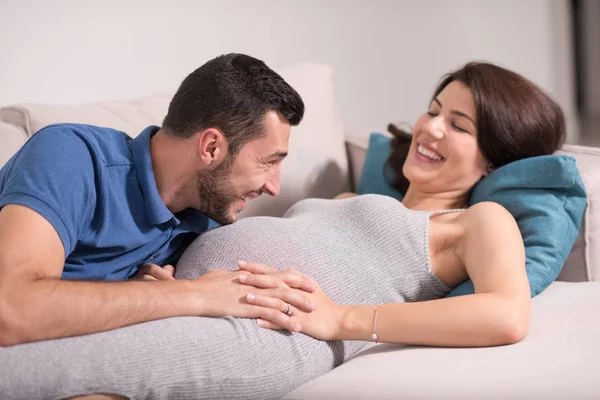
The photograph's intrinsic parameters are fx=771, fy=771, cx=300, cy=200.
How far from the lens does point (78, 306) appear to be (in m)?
1.29

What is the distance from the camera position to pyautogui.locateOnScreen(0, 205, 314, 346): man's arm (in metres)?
1.25

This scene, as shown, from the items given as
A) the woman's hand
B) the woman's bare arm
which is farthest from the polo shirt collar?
the woman's bare arm

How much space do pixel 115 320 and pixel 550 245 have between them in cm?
101

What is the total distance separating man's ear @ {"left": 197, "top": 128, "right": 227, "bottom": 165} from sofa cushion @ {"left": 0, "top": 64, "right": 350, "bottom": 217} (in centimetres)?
44

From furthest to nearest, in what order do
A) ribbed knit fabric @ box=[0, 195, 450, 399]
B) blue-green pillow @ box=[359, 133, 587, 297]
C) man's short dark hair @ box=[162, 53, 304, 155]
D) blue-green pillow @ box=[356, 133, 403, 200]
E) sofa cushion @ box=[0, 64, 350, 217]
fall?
1. blue-green pillow @ box=[356, 133, 403, 200]
2. sofa cushion @ box=[0, 64, 350, 217]
3. blue-green pillow @ box=[359, 133, 587, 297]
4. man's short dark hair @ box=[162, 53, 304, 155]
5. ribbed knit fabric @ box=[0, 195, 450, 399]

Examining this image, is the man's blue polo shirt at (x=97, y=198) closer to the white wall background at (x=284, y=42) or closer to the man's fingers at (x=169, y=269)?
the man's fingers at (x=169, y=269)

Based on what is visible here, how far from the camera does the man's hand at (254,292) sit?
4.72 feet

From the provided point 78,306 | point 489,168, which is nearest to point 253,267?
point 78,306

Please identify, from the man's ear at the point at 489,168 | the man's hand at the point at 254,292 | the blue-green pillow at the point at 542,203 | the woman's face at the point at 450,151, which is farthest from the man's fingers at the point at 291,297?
the man's ear at the point at 489,168

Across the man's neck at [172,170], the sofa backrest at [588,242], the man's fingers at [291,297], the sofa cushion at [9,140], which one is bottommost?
the sofa backrest at [588,242]

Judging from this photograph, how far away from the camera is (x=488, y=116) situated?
76.6 inches

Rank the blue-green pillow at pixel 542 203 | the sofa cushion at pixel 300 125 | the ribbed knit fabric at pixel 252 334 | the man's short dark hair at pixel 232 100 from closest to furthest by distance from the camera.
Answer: the ribbed knit fabric at pixel 252 334 < the man's short dark hair at pixel 232 100 < the blue-green pillow at pixel 542 203 < the sofa cushion at pixel 300 125

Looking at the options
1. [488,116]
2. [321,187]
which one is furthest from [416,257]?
[321,187]

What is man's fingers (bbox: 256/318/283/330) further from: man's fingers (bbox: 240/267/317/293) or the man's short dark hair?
the man's short dark hair
